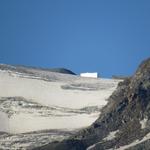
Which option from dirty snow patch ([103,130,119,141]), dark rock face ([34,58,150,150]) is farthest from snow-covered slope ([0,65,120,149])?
dirty snow patch ([103,130,119,141])

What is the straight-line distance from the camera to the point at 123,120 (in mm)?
42219

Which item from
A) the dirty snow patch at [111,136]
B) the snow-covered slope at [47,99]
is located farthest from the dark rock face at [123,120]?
the snow-covered slope at [47,99]

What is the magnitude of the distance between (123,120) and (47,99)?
16.0 meters

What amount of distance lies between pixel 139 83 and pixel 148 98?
1.37 meters

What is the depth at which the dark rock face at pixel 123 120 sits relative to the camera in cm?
3988

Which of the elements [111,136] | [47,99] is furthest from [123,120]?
[47,99]

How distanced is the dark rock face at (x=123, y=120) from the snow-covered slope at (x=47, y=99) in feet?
22.6

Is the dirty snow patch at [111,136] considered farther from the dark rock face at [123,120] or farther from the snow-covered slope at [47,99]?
the snow-covered slope at [47,99]

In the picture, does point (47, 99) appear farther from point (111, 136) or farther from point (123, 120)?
point (111, 136)

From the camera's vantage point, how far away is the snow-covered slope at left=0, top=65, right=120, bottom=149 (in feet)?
173

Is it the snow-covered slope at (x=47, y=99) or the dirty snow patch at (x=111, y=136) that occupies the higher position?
the snow-covered slope at (x=47, y=99)

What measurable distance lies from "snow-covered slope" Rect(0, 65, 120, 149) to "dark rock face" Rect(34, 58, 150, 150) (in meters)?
6.89

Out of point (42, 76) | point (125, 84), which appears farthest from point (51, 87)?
point (125, 84)

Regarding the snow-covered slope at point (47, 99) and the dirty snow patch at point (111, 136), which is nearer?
the dirty snow patch at point (111, 136)
